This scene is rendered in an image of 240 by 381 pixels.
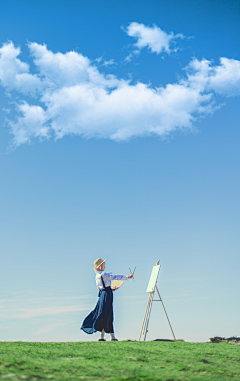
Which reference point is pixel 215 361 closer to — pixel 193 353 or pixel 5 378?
pixel 193 353

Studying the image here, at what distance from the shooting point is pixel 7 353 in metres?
7.98

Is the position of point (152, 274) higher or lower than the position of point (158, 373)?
higher

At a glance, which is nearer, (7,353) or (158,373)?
(158,373)

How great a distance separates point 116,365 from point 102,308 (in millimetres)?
5498

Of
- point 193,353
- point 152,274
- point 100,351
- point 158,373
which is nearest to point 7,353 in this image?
point 100,351

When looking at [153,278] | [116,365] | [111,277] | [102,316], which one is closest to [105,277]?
[111,277]

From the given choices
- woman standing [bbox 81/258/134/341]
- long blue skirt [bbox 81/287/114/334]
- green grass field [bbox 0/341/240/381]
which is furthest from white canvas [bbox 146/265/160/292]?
green grass field [bbox 0/341/240/381]

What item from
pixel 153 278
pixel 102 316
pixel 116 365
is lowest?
pixel 116 365

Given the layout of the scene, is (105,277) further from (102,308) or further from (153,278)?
(153,278)

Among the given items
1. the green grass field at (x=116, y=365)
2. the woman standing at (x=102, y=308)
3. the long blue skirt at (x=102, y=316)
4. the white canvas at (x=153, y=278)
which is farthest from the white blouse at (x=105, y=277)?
the green grass field at (x=116, y=365)

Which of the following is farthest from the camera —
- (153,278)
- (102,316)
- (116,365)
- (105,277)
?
(153,278)

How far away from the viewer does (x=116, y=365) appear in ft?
23.7

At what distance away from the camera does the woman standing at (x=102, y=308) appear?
12.6 meters

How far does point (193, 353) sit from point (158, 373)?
2.86 m
